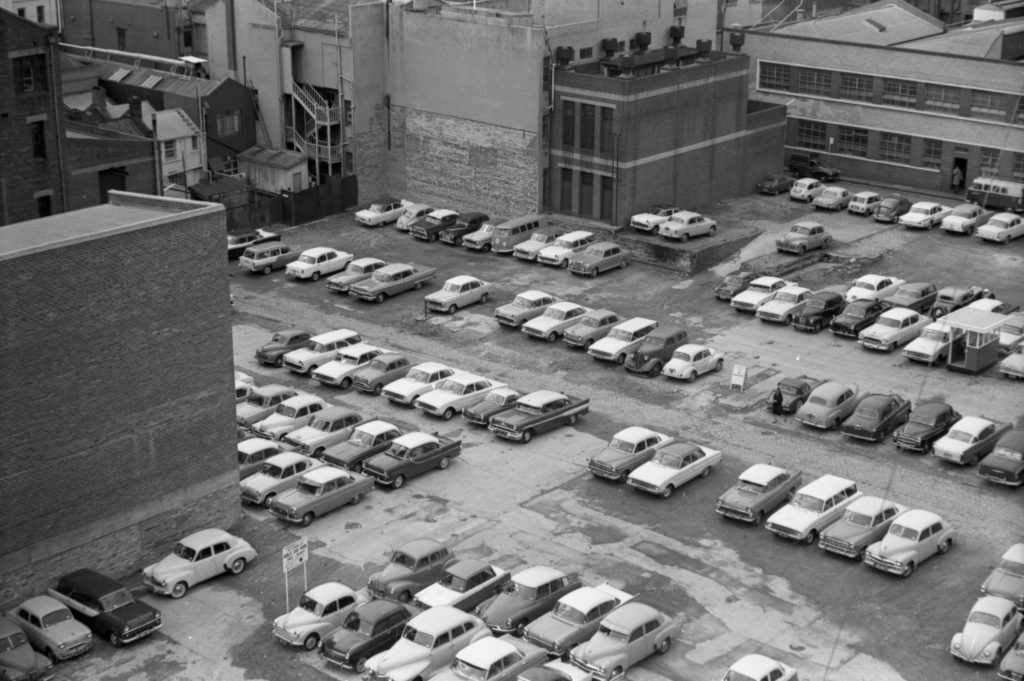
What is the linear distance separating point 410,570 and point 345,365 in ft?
54.7

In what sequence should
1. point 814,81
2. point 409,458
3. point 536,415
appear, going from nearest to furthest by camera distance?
point 409,458
point 536,415
point 814,81

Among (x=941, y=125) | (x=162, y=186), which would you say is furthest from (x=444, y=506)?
(x=941, y=125)

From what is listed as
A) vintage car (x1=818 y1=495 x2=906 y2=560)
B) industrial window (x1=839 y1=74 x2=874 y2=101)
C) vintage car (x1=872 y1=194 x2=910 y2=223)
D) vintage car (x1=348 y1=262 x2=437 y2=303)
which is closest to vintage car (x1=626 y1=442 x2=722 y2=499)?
vintage car (x1=818 y1=495 x2=906 y2=560)

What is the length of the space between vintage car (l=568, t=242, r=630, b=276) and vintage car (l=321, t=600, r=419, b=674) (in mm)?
31485

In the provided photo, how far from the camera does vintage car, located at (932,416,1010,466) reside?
160ft

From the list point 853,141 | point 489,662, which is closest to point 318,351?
point 489,662

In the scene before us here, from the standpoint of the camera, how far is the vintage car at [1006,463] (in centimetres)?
4700

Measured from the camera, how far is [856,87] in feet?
271

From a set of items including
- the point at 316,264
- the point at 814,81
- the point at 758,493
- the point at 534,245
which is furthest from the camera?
the point at 814,81

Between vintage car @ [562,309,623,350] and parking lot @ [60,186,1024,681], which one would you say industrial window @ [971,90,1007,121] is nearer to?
parking lot @ [60,186,1024,681]

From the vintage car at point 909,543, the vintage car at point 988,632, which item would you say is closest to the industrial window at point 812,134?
the vintage car at point 909,543

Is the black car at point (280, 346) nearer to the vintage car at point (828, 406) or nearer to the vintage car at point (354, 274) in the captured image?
the vintage car at point (354, 274)

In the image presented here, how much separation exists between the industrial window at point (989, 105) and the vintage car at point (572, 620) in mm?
47777

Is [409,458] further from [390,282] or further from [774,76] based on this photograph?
[774,76]
